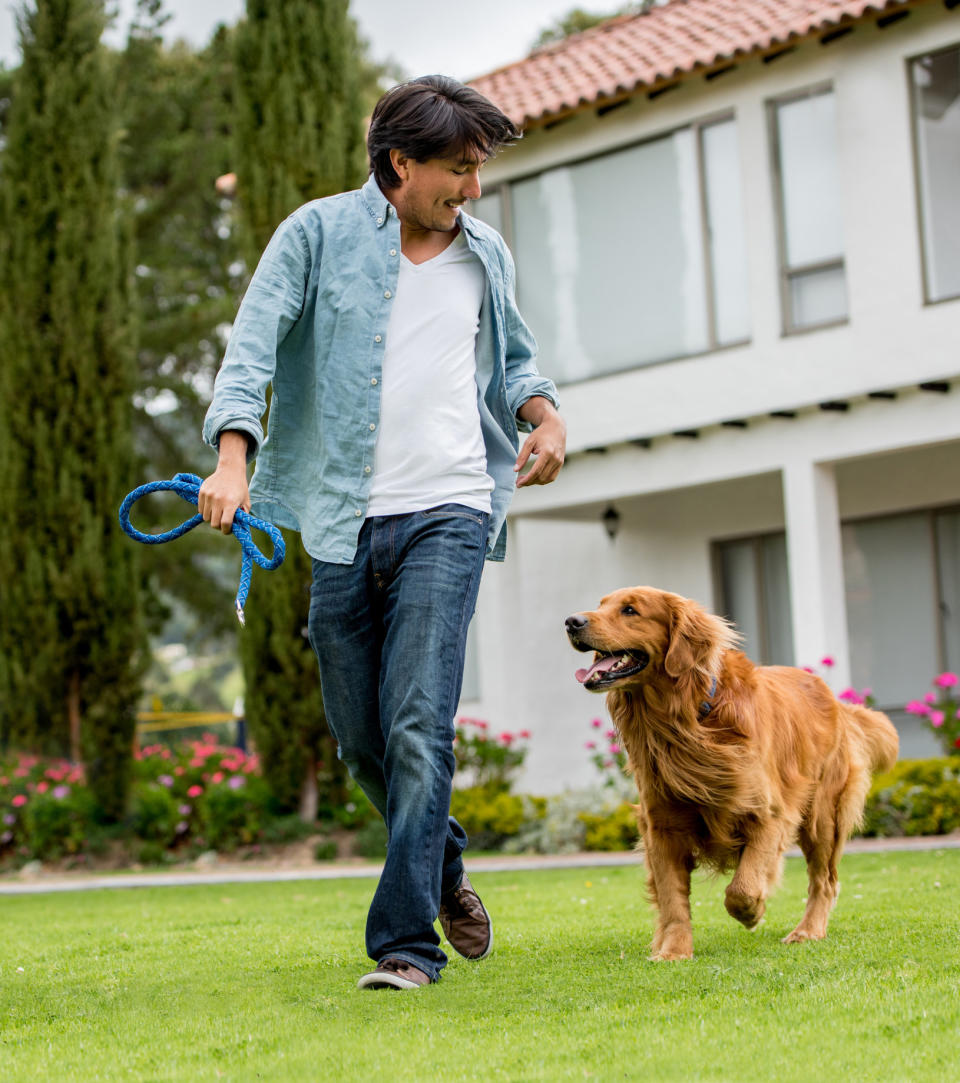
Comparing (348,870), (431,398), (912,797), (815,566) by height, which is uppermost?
(431,398)

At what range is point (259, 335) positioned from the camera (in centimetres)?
411

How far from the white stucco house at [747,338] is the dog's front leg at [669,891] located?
7776 millimetres

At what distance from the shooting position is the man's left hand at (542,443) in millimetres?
4238

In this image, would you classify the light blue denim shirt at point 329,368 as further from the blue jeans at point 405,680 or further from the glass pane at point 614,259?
the glass pane at point 614,259

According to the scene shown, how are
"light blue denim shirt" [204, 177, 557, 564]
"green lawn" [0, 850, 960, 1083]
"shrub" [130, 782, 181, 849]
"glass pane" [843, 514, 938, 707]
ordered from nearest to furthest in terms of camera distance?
"green lawn" [0, 850, 960, 1083] → "light blue denim shirt" [204, 177, 557, 564] → "shrub" [130, 782, 181, 849] → "glass pane" [843, 514, 938, 707]

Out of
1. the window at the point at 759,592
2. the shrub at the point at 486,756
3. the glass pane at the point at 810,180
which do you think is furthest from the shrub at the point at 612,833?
the glass pane at the point at 810,180

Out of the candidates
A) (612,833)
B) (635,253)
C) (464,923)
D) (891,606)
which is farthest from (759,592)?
(464,923)

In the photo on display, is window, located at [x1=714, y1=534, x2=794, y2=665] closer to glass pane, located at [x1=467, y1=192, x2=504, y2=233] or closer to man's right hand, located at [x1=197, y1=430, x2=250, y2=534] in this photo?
glass pane, located at [x1=467, y1=192, x2=504, y2=233]

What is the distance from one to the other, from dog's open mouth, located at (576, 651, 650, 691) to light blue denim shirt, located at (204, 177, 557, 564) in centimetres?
48

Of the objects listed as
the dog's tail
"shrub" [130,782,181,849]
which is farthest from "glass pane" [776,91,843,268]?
the dog's tail

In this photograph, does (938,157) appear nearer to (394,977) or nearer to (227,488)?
(227,488)

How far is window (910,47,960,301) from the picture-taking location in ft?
39.5

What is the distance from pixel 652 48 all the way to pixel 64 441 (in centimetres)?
674

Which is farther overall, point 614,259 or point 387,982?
point 614,259
